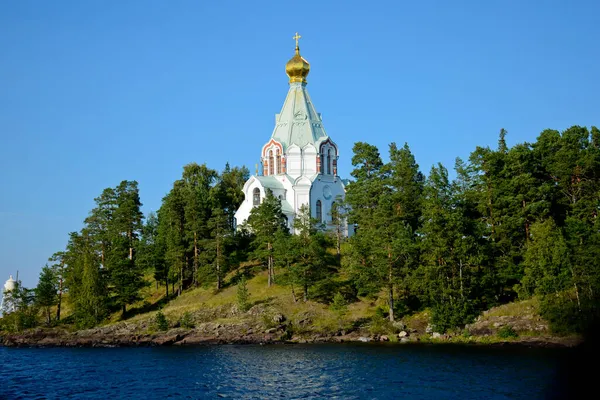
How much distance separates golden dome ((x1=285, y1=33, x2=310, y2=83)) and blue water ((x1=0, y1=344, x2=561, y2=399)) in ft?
117

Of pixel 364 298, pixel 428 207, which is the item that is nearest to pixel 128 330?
pixel 364 298

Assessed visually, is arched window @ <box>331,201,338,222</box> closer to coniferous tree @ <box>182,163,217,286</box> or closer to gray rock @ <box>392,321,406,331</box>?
coniferous tree @ <box>182,163,217,286</box>

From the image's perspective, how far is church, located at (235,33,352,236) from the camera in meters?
77.4

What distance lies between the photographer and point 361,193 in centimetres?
6938

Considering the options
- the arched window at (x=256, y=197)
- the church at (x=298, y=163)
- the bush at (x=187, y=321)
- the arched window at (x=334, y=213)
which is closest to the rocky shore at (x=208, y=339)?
the bush at (x=187, y=321)

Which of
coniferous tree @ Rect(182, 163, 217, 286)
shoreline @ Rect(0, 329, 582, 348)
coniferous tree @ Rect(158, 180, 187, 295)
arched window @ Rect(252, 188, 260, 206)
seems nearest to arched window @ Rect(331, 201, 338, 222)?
arched window @ Rect(252, 188, 260, 206)

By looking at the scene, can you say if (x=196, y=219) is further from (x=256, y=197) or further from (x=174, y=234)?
(x=256, y=197)

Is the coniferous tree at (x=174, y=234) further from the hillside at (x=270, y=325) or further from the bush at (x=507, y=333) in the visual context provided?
the bush at (x=507, y=333)

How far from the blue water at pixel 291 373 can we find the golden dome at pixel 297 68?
117 ft

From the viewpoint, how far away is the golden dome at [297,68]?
79375 millimetres

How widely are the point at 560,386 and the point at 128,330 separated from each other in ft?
137

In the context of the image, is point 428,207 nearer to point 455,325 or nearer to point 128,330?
point 455,325

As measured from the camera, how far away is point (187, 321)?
207 feet

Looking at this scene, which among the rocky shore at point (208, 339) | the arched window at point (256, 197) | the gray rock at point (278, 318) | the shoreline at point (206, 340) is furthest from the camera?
the arched window at point (256, 197)
